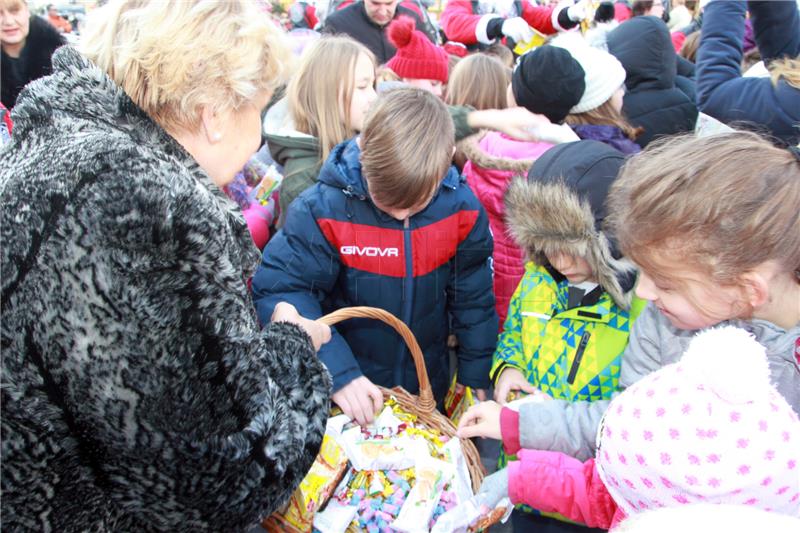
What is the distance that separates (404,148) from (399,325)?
550 mm

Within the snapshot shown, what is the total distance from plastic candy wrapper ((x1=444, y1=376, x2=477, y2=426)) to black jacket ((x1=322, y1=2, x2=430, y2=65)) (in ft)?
9.44

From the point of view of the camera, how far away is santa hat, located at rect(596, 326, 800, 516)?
0.91 meters

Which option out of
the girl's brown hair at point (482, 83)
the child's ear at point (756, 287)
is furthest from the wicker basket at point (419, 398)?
the girl's brown hair at point (482, 83)

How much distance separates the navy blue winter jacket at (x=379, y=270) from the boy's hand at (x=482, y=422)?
385 millimetres

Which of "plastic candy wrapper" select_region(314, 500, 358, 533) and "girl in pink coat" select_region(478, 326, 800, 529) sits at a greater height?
"girl in pink coat" select_region(478, 326, 800, 529)

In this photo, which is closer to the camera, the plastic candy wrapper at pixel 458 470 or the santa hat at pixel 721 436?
the santa hat at pixel 721 436

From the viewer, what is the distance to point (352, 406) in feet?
5.72

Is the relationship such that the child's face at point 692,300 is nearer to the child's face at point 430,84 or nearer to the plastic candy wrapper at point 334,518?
the plastic candy wrapper at point 334,518

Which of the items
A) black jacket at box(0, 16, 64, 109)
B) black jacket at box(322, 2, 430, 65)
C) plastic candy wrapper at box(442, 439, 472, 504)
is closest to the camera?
plastic candy wrapper at box(442, 439, 472, 504)

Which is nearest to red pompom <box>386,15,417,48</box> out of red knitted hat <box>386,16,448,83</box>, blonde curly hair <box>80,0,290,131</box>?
red knitted hat <box>386,16,448,83</box>

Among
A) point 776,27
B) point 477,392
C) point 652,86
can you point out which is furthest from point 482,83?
point 477,392

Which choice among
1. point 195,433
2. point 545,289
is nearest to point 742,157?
point 545,289

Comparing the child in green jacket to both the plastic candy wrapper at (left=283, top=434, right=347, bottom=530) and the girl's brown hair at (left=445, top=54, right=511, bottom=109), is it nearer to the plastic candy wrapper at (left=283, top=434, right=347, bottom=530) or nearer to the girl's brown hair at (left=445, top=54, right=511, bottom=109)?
the plastic candy wrapper at (left=283, top=434, right=347, bottom=530)

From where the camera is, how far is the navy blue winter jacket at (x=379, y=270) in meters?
1.98
